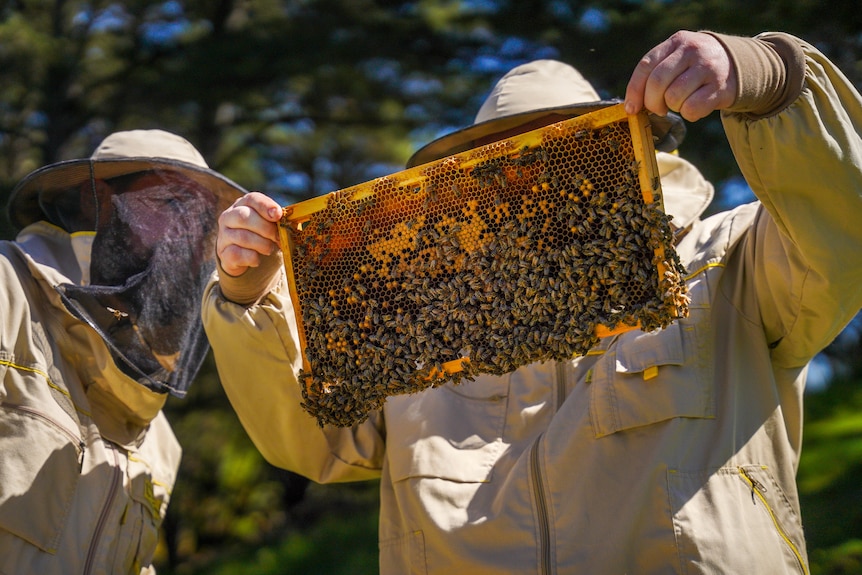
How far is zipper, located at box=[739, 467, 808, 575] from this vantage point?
2.63 meters

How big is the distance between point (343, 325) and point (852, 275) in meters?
1.69

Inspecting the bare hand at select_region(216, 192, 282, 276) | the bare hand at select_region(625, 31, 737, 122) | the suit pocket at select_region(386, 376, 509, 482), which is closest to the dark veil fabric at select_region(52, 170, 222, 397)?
the bare hand at select_region(216, 192, 282, 276)

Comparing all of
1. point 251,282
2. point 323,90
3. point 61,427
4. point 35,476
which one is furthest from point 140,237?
point 323,90

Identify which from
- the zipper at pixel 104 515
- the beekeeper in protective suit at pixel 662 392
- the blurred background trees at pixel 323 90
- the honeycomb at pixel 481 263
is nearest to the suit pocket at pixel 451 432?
the beekeeper in protective suit at pixel 662 392

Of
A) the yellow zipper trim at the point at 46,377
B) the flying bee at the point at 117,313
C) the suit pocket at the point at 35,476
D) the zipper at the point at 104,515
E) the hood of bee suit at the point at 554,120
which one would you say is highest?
the hood of bee suit at the point at 554,120

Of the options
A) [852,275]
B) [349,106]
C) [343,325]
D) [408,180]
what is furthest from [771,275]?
[349,106]

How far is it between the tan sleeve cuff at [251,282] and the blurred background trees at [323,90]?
3403 mm

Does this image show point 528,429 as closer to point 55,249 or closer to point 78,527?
point 78,527

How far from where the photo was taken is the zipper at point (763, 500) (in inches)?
104

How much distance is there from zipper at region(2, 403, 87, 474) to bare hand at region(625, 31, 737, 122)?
2.38m

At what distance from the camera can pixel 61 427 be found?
304 centimetres

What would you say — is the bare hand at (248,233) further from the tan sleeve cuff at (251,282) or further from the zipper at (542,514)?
the zipper at (542,514)

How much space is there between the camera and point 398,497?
3084 millimetres

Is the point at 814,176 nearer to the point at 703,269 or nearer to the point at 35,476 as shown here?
the point at 703,269
